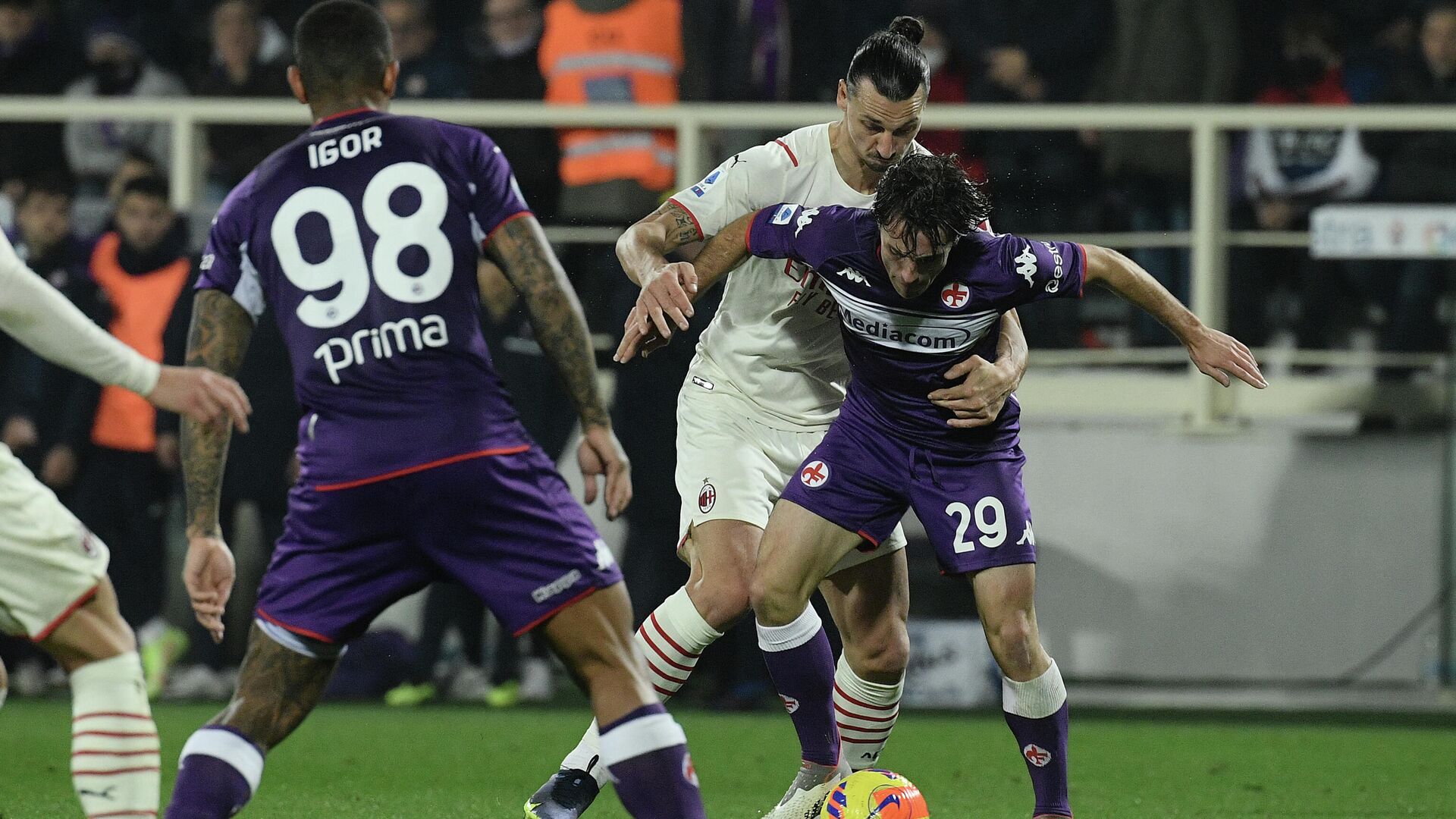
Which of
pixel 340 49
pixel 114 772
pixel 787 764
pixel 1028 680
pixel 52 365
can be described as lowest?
pixel 787 764

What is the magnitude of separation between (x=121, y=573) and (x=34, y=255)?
1720 millimetres

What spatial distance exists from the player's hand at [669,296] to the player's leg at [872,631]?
122 cm

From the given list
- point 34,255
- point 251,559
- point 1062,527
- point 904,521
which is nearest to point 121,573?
point 251,559

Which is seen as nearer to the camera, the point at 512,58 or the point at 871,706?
the point at 871,706

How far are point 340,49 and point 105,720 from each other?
1.52 meters

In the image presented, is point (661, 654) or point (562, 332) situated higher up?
point (562, 332)

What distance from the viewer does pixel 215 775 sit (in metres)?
4.03

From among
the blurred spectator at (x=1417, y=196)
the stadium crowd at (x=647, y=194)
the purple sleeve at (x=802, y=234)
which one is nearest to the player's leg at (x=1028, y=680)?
the purple sleeve at (x=802, y=234)

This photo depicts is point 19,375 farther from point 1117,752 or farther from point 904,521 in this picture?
point 1117,752

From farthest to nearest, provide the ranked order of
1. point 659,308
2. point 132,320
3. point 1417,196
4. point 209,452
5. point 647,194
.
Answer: point 647,194, point 1417,196, point 132,320, point 659,308, point 209,452

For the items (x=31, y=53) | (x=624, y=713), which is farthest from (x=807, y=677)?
(x=31, y=53)

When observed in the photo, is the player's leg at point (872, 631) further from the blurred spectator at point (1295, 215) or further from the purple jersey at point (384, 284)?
the blurred spectator at point (1295, 215)

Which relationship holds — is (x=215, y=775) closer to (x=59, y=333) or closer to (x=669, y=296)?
(x=59, y=333)

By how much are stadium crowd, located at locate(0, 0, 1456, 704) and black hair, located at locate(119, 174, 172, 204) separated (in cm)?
1
